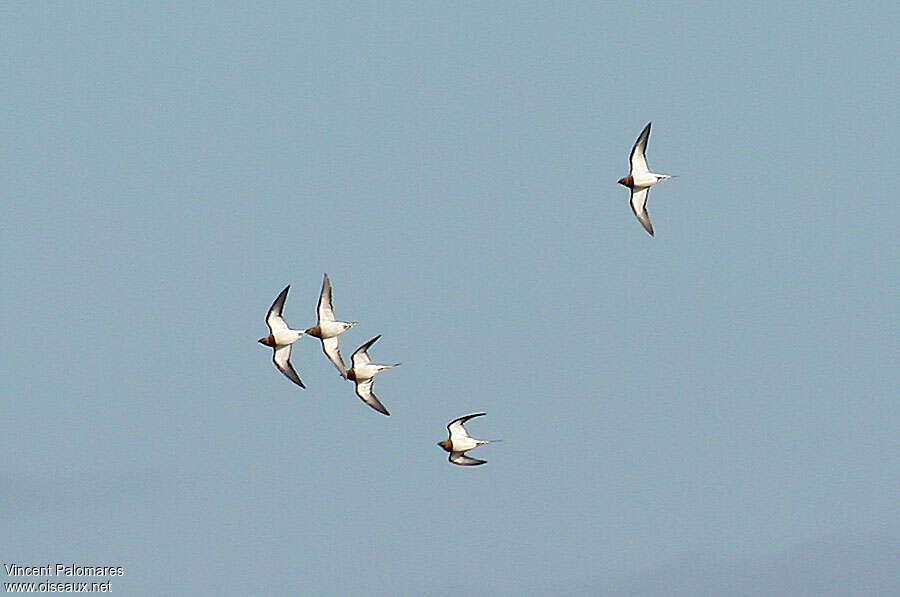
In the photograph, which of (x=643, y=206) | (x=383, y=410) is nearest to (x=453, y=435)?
(x=383, y=410)

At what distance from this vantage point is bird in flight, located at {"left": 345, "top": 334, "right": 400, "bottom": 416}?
131250mm

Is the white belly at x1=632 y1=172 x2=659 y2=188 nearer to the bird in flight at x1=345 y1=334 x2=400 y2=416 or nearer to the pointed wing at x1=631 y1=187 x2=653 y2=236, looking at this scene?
the pointed wing at x1=631 y1=187 x2=653 y2=236

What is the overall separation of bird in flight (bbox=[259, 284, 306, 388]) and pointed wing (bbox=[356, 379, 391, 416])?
10.9ft

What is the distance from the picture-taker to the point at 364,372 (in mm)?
131500

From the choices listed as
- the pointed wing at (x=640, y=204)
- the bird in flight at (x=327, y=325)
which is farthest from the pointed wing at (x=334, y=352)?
the pointed wing at (x=640, y=204)

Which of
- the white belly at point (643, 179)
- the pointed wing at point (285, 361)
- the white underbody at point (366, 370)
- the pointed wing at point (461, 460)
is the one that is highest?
the white belly at point (643, 179)

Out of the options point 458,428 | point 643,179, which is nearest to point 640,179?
point 643,179

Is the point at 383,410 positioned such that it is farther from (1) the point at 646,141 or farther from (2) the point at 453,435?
(1) the point at 646,141

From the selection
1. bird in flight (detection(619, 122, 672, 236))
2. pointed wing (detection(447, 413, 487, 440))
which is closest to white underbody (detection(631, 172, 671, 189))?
bird in flight (detection(619, 122, 672, 236))

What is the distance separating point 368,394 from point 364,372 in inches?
60.4

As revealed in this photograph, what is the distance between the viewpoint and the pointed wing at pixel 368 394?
131775 mm

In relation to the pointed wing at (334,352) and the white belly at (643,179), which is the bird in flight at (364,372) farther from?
the white belly at (643,179)

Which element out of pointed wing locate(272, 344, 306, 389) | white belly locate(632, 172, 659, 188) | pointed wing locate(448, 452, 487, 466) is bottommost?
pointed wing locate(448, 452, 487, 466)

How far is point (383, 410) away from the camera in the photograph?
429ft
